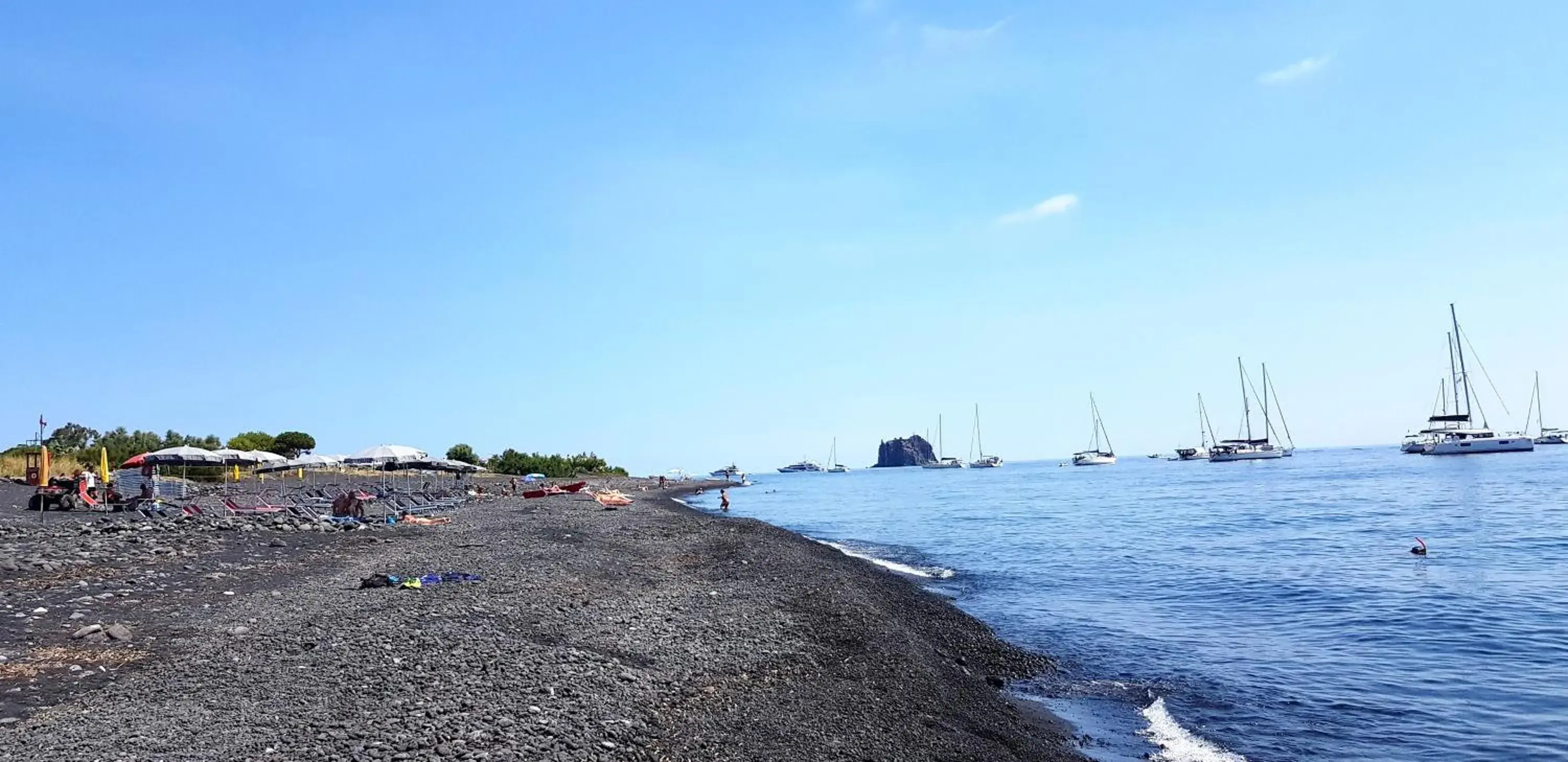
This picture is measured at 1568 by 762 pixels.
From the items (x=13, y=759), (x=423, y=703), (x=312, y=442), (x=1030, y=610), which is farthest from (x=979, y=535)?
(x=312, y=442)

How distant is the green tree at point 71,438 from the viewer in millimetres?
58812

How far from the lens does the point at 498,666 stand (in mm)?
9305

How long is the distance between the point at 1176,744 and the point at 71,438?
82.7 meters

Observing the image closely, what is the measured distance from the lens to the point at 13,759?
6.41 m

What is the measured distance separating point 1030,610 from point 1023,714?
333 inches

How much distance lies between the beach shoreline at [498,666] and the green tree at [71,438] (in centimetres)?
5156

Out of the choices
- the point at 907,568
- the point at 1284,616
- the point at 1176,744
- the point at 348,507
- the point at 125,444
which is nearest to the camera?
the point at 1176,744

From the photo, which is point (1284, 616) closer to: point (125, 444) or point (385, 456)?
point (385, 456)

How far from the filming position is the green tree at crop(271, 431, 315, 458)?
2879 inches

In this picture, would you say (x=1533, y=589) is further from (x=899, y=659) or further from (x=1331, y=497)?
(x=1331, y=497)

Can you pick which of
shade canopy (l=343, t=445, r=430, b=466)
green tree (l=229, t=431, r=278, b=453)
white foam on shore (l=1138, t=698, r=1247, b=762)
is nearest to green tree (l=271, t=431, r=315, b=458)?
green tree (l=229, t=431, r=278, b=453)

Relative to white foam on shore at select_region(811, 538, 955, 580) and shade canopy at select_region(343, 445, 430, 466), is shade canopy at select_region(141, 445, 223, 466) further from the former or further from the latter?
white foam on shore at select_region(811, 538, 955, 580)

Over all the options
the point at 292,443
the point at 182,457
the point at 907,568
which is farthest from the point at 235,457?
the point at 292,443

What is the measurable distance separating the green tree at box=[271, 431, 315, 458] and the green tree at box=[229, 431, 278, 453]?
39cm
